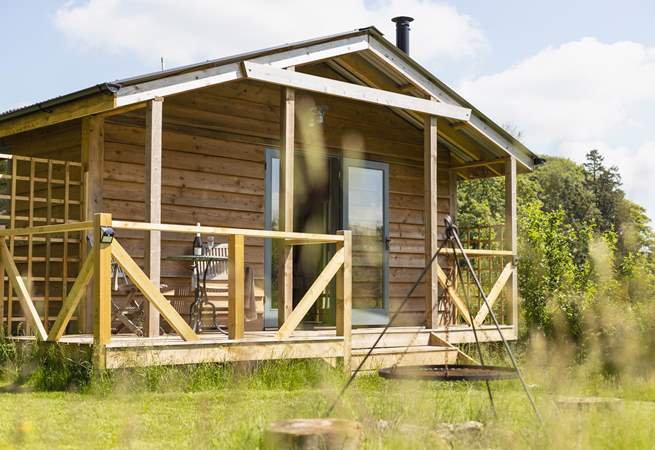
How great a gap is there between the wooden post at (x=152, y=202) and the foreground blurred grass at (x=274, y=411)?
2.07 ft

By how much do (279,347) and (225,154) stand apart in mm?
2969

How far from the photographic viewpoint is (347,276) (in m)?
8.94

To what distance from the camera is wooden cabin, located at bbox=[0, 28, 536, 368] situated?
7.95m

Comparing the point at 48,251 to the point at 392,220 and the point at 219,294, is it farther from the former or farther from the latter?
the point at 392,220

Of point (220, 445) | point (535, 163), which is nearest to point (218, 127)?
point (535, 163)

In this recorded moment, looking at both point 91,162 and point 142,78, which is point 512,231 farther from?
point 142,78

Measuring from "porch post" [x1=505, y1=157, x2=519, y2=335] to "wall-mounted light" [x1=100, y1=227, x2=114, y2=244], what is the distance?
5759mm

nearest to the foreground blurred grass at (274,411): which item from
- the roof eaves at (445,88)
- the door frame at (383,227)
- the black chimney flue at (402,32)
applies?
the door frame at (383,227)

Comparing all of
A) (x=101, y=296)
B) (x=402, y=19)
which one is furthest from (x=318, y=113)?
(x=101, y=296)

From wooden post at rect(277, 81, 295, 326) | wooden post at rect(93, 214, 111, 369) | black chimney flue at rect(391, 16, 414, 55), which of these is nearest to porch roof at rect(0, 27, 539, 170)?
wooden post at rect(277, 81, 295, 326)

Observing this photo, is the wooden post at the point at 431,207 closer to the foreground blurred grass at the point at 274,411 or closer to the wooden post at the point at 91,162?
the foreground blurred grass at the point at 274,411

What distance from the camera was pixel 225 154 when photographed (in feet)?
34.2

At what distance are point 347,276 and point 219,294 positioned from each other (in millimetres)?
1752

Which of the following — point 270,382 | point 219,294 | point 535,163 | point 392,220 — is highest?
point 535,163
